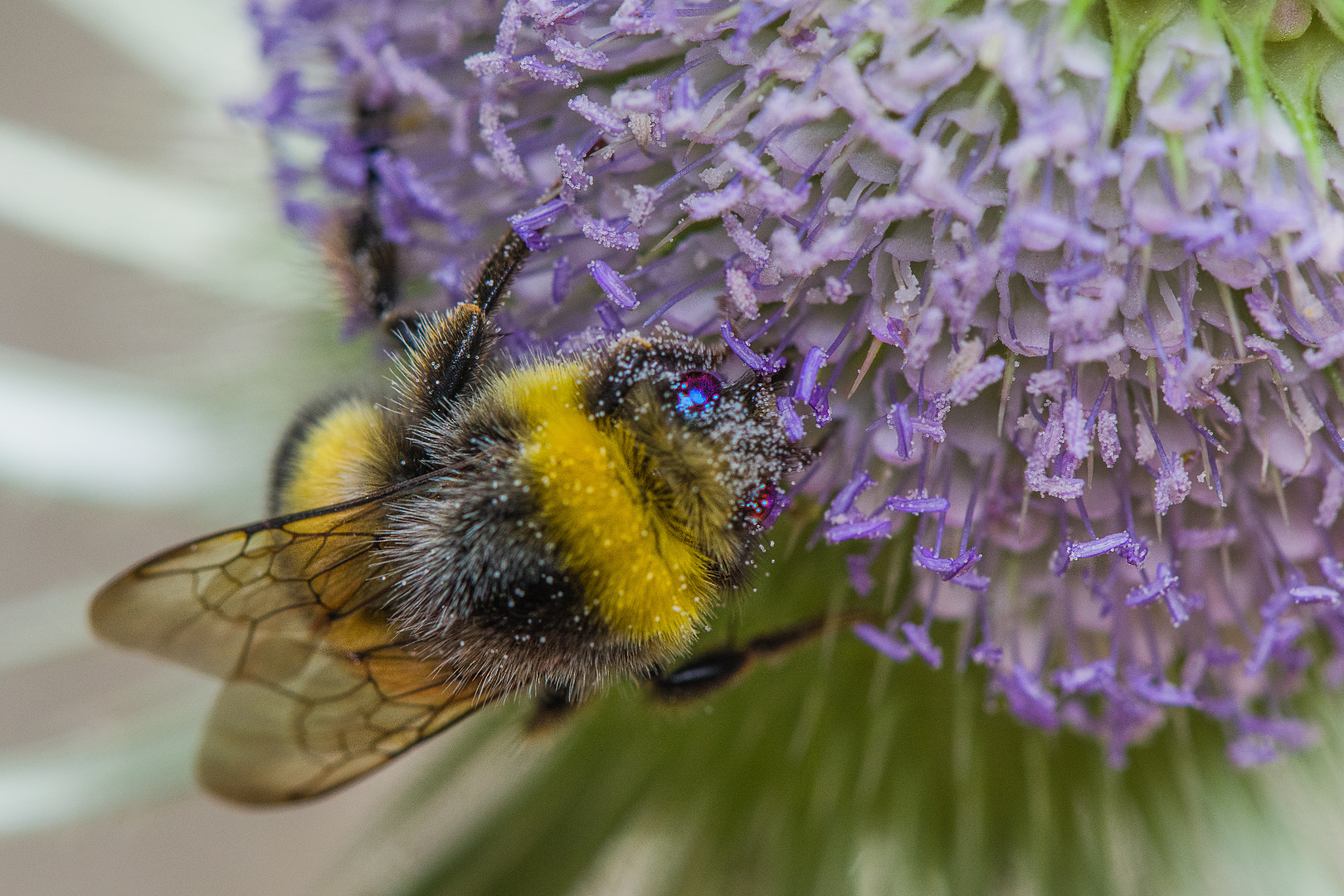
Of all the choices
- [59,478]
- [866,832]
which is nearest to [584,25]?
[866,832]

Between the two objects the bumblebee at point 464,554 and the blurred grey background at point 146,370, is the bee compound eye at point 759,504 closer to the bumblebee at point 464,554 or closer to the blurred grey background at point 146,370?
the bumblebee at point 464,554

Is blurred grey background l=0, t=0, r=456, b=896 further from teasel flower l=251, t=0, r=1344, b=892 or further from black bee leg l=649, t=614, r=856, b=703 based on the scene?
black bee leg l=649, t=614, r=856, b=703

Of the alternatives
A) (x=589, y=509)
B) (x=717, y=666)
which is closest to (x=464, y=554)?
(x=589, y=509)

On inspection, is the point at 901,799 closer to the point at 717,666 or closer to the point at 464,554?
the point at 717,666

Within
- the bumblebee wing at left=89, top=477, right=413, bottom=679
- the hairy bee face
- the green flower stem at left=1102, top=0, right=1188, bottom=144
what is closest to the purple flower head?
the green flower stem at left=1102, top=0, right=1188, bottom=144

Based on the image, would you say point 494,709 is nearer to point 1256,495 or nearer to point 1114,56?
point 1256,495

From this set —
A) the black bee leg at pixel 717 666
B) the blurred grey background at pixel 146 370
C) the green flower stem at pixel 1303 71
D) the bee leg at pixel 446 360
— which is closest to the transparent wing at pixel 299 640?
the bee leg at pixel 446 360

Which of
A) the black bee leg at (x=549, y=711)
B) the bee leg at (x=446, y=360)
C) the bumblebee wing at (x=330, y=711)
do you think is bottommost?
the black bee leg at (x=549, y=711)
